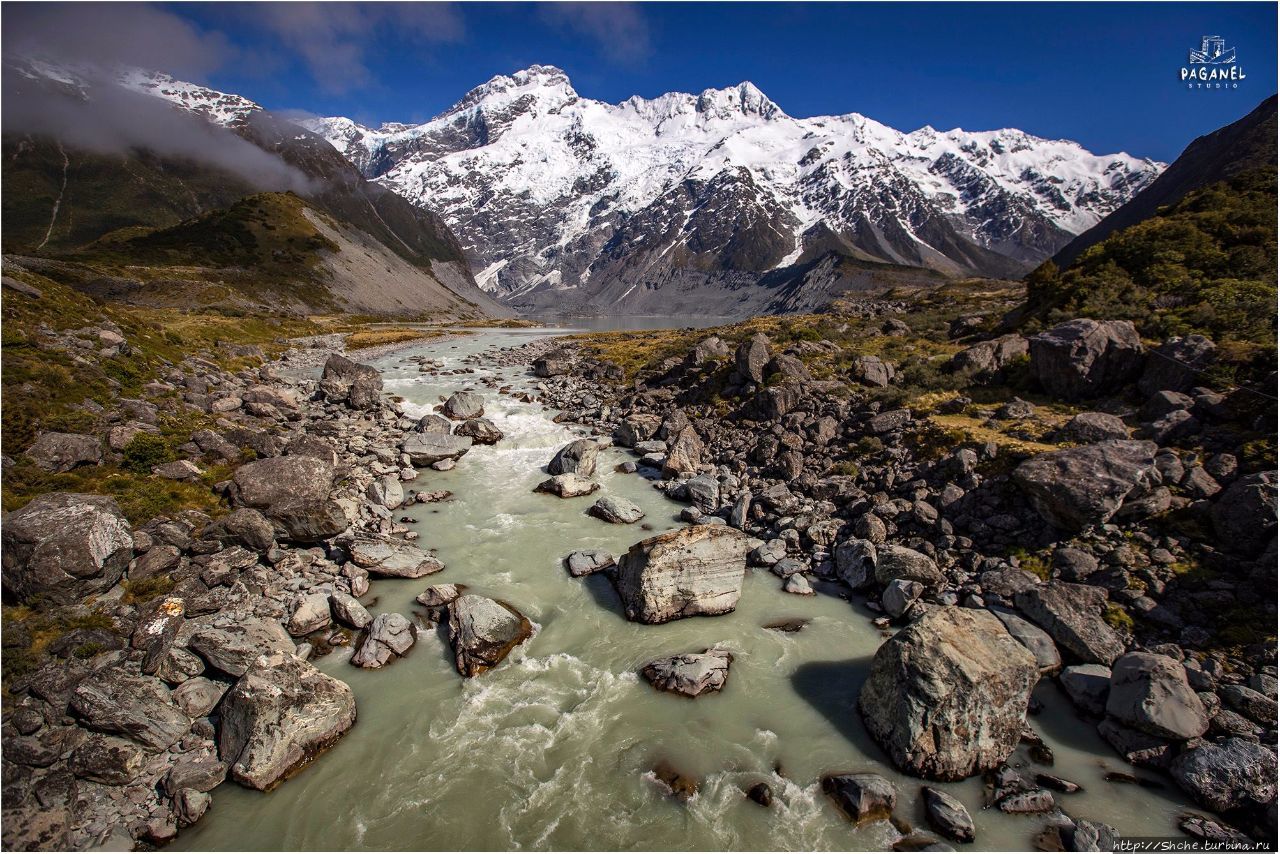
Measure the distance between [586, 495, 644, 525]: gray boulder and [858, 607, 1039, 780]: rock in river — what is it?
38.3ft

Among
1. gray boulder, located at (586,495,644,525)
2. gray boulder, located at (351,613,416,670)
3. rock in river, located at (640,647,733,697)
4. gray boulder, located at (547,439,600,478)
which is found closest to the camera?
rock in river, located at (640,647,733,697)

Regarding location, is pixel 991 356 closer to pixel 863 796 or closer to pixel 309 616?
pixel 863 796

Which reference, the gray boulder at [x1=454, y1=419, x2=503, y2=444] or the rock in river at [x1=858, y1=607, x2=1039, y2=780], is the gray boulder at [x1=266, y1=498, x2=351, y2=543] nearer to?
the gray boulder at [x1=454, y1=419, x2=503, y2=444]

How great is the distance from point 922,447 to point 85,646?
2727 centimetres

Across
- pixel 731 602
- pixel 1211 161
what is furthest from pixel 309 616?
pixel 1211 161

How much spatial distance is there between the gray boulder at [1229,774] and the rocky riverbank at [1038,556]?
0.03 metres

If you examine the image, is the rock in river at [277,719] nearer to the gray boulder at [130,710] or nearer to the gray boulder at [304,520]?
the gray boulder at [130,710]

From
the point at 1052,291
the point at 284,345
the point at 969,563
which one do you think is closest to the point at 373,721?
the point at 969,563

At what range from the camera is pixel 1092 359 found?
2247cm

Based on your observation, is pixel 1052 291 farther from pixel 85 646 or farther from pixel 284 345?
pixel 284 345

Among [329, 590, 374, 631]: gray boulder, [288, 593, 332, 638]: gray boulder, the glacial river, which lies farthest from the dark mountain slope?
[288, 593, 332, 638]: gray boulder

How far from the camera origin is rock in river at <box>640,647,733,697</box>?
12547mm

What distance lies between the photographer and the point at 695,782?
1042 cm

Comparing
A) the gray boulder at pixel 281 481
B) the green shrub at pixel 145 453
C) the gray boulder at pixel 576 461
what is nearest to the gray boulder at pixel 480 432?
the gray boulder at pixel 576 461
